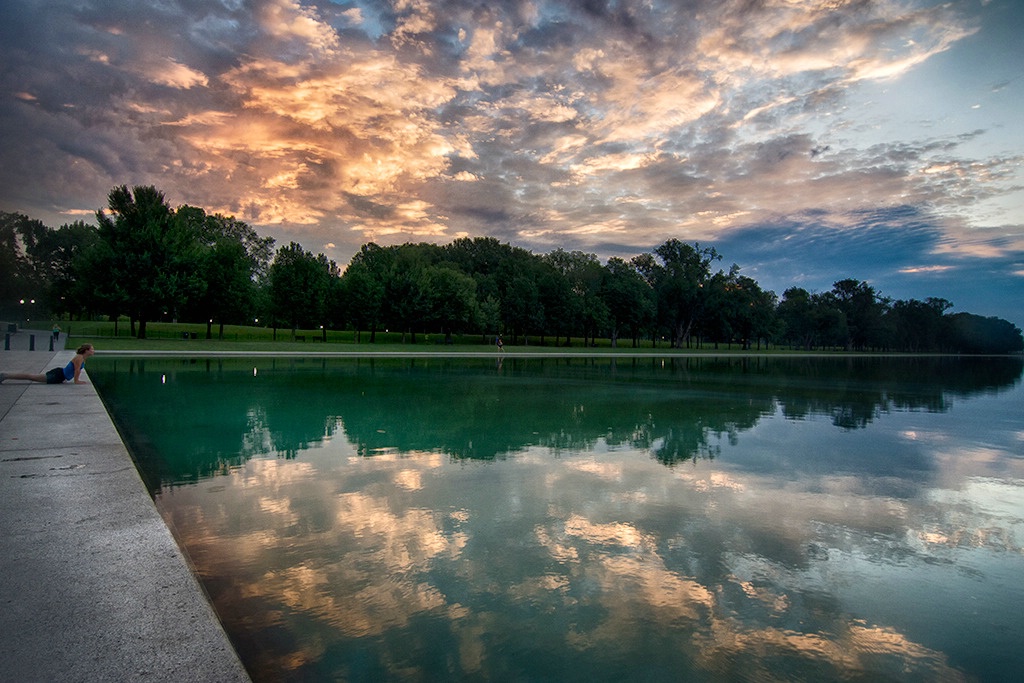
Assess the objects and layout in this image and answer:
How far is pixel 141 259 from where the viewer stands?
4703cm

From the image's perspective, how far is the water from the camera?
3.66 metres

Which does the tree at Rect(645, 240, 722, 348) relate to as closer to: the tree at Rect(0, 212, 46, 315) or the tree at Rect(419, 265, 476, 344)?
the tree at Rect(419, 265, 476, 344)

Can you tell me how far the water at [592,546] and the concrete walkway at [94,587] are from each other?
52cm

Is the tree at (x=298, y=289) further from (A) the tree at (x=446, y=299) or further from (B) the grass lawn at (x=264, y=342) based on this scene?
(A) the tree at (x=446, y=299)

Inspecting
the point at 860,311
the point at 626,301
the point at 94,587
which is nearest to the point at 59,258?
the point at 626,301

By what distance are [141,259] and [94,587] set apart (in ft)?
171

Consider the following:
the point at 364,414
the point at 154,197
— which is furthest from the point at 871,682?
the point at 154,197

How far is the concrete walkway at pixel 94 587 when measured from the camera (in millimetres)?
2750

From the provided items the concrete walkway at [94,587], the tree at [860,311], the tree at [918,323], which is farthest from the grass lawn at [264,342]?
A: the tree at [918,323]

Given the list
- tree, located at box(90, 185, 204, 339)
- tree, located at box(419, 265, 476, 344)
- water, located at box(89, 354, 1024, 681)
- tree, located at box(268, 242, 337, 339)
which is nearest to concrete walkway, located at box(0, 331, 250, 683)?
water, located at box(89, 354, 1024, 681)

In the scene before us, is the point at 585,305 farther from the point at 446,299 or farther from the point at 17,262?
the point at 17,262

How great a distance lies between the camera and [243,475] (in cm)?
770

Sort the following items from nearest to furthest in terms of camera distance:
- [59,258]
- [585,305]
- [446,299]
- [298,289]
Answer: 1. [298,289]
2. [446,299]
3. [585,305]
4. [59,258]

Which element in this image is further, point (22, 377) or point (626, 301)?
point (626, 301)
